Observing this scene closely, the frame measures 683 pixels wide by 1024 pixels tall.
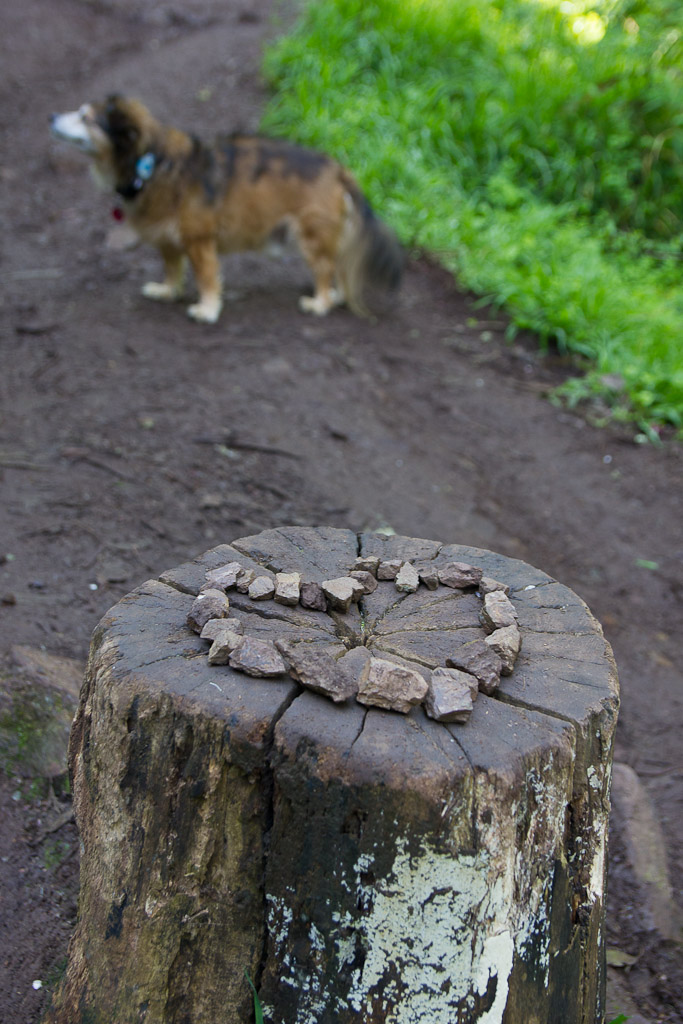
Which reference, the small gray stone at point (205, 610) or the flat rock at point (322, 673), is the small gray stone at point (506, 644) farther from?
the small gray stone at point (205, 610)

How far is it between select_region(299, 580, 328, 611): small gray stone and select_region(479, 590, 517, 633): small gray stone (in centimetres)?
35

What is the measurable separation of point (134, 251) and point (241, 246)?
45.9 inches

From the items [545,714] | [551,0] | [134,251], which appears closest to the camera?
[545,714]

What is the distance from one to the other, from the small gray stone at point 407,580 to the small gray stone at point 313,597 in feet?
0.62

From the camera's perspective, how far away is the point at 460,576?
6.50ft

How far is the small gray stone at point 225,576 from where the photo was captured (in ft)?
6.18

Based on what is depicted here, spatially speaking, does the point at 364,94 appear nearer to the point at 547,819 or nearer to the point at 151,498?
the point at 151,498

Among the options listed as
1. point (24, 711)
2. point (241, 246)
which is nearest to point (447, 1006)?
point (24, 711)


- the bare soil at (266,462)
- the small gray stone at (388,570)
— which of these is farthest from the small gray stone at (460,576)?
the bare soil at (266,462)

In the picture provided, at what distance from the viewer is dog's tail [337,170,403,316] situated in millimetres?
5973

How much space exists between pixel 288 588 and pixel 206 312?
401 centimetres

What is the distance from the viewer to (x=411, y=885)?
1503mm

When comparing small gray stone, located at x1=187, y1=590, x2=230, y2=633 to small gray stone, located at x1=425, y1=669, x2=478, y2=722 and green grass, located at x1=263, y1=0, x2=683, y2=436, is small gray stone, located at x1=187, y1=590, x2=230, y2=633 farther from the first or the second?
green grass, located at x1=263, y1=0, x2=683, y2=436

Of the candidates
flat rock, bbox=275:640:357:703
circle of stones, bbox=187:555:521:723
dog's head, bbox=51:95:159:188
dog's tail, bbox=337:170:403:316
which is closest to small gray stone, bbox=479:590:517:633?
circle of stones, bbox=187:555:521:723
